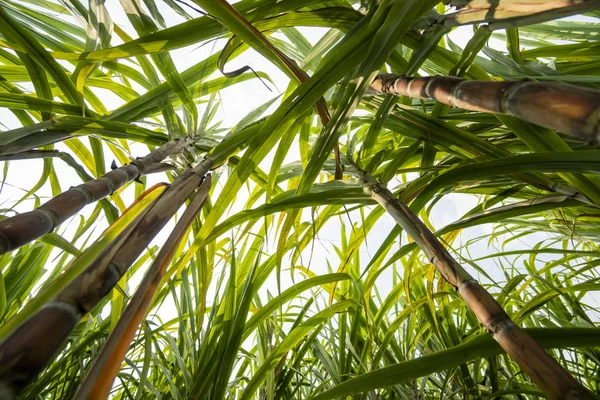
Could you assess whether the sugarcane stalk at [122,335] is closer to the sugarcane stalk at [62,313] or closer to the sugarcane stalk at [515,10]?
the sugarcane stalk at [62,313]

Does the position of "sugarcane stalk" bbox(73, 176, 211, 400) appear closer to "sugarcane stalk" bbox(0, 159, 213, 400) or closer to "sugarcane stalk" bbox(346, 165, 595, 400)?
"sugarcane stalk" bbox(0, 159, 213, 400)

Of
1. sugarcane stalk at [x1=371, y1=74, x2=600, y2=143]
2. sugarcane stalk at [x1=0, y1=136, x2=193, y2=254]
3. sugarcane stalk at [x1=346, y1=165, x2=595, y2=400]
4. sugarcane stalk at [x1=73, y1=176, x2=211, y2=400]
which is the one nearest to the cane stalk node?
sugarcane stalk at [x1=346, y1=165, x2=595, y2=400]

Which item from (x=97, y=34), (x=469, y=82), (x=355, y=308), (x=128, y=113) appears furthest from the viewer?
(x=355, y=308)

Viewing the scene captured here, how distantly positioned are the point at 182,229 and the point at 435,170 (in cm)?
46

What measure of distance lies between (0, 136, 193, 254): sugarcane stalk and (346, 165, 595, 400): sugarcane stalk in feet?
1.17

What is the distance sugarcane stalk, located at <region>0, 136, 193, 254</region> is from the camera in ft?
0.92

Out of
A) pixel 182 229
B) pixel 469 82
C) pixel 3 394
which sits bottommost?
pixel 3 394

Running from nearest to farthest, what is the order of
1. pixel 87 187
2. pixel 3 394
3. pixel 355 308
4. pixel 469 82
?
pixel 3 394 → pixel 469 82 → pixel 87 187 → pixel 355 308

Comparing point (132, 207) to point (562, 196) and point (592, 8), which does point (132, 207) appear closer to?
point (592, 8)

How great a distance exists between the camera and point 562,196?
1.87ft

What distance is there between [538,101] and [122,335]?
29 centimetres

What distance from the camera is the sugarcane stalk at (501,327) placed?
244 millimetres

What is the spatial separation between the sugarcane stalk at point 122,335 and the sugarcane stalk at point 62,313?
0.07ft

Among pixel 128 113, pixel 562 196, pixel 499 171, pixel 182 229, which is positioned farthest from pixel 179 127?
pixel 562 196
